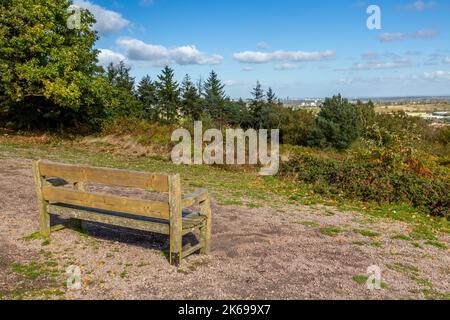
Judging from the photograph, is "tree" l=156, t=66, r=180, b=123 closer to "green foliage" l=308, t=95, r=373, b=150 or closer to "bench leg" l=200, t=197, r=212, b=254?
"green foliage" l=308, t=95, r=373, b=150

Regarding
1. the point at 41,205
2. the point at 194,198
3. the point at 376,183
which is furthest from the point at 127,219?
the point at 376,183

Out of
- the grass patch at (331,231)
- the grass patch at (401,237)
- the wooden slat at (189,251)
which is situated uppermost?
the wooden slat at (189,251)

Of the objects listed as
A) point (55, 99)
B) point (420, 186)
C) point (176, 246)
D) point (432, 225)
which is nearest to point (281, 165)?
point (420, 186)

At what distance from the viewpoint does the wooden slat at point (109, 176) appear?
16.9 ft

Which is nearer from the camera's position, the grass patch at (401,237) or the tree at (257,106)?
the grass patch at (401,237)

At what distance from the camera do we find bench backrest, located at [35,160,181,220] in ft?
16.9

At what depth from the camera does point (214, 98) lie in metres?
71.2

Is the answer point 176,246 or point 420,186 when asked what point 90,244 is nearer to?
point 176,246

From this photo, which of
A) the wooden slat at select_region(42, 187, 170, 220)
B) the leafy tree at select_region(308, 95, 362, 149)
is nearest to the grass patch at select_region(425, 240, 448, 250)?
the wooden slat at select_region(42, 187, 170, 220)

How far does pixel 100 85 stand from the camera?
72.2 ft

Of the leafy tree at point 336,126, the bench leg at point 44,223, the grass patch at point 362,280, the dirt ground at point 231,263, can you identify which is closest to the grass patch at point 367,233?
the dirt ground at point 231,263

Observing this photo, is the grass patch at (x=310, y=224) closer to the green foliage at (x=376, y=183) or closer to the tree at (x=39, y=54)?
the green foliage at (x=376, y=183)

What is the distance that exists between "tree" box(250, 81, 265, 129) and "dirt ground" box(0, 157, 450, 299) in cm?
6525

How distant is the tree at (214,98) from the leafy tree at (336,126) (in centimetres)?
1542
